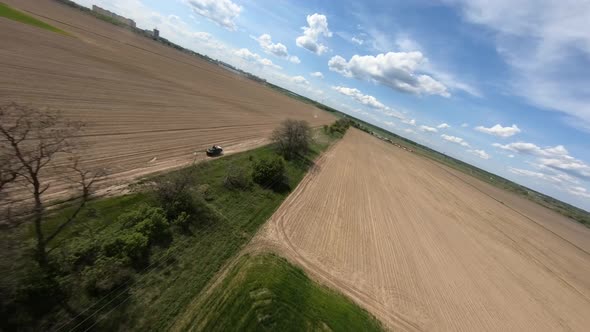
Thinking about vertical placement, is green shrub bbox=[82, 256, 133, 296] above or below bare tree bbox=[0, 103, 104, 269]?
below

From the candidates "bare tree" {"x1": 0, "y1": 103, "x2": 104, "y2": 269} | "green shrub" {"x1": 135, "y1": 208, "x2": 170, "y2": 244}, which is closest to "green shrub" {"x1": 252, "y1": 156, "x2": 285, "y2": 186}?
"green shrub" {"x1": 135, "y1": 208, "x2": 170, "y2": 244}

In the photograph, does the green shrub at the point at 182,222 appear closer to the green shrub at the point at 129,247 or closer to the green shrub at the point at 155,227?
the green shrub at the point at 155,227

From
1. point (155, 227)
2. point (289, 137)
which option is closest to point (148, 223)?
point (155, 227)

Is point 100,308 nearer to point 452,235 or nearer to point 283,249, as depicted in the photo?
point 283,249

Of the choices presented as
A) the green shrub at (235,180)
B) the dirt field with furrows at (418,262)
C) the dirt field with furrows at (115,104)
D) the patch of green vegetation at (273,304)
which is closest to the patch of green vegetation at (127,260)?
the patch of green vegetation at (273,304)

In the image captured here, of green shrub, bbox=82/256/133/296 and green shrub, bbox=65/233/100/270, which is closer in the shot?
green shrub, bbox=82/256/133/296

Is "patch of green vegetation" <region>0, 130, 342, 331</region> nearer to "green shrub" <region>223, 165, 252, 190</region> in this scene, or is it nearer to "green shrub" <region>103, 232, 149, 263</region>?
"green shrub" <region>103, 232, 149, 263</region>
